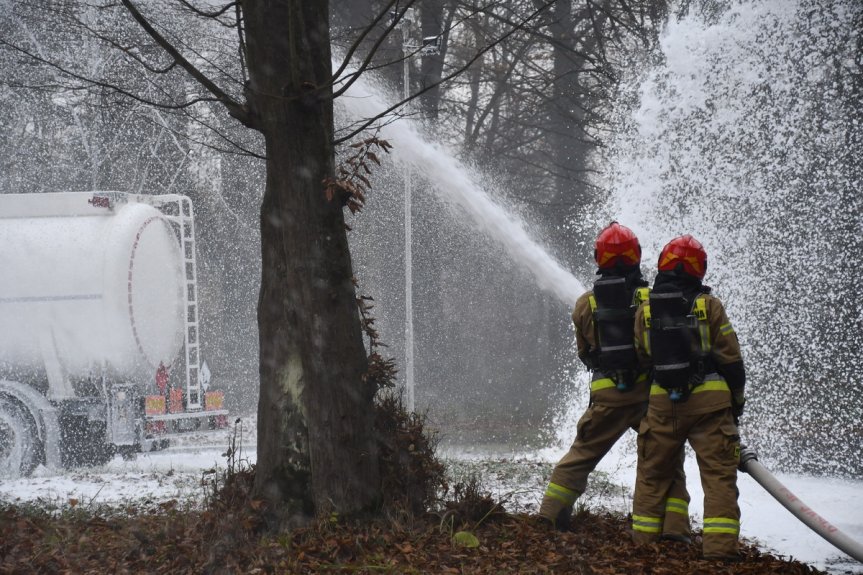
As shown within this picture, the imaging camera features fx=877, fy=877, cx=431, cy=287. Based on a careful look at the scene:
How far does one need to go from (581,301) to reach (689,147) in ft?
A: 16.5

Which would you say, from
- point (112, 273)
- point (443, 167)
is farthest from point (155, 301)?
point (443, 167)

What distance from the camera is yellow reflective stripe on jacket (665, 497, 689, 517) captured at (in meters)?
4.86

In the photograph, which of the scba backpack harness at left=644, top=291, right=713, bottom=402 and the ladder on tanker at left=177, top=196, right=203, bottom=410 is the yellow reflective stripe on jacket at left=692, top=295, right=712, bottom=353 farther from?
the ladder on tanker at left=177, top=196, right=203, bottom=410

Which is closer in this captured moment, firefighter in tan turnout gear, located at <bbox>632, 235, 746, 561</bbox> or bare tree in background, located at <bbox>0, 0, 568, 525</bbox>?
firefighter in tan turnout gear, located at <bbox>632, 235, 746, 561</bbox>

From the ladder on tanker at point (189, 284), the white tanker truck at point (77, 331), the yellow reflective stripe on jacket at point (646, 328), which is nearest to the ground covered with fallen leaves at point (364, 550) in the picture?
the yellow reflective stripe on jacket at point (646, 328)

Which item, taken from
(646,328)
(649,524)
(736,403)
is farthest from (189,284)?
(736,403)

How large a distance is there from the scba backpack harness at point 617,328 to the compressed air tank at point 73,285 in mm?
6378

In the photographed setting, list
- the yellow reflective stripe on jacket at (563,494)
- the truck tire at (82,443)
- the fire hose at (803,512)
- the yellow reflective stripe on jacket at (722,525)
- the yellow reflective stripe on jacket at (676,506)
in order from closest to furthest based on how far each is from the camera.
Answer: the fire hose at (803,512)
the yellow reflective stripe on jacket at (722,525)
the yellow reflective stripe on jacket at (676,506)
the yellow reflective stripe on jacket at (563,494)
the truck tire at (82,443)

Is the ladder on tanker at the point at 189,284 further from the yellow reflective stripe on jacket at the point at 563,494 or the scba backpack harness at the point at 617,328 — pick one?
the scba backpack harness at the point at 617,328

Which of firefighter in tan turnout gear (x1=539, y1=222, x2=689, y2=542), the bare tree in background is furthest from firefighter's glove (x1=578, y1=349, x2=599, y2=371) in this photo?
the bare tree in background

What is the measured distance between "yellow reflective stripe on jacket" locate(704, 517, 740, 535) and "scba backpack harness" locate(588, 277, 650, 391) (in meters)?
0.86

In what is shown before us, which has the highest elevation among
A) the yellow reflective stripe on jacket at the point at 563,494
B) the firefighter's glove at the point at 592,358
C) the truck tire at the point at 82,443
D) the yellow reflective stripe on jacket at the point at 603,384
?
the firefighter's glove at the point at 592,358

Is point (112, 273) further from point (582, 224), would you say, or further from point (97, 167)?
point (582, 224)

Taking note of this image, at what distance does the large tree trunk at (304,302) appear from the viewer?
4.66 m
